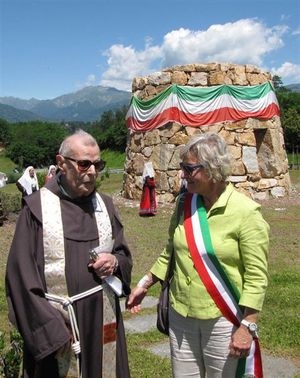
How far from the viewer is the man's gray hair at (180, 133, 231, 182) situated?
2555mm

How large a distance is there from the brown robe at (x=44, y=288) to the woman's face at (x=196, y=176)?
629 mm

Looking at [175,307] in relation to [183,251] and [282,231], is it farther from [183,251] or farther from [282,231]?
[282,231]

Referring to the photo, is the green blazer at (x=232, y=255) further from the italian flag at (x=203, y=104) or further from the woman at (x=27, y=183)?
the italian flag at (x=203, y=104)

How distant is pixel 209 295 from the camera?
8.46ft

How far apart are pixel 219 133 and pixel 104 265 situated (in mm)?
11567

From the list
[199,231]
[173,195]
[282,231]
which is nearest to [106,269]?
[199,231]

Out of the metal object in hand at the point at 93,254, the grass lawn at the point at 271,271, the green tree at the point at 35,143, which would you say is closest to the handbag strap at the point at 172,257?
the metal object in hand at the point at 93,254

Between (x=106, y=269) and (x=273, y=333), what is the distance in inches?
106

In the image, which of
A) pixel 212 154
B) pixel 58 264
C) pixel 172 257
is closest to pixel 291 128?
pixel 172 257

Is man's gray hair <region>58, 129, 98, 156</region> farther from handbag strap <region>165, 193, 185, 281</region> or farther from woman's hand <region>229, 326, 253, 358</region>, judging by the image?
woman's hand <region>229, 326, 253, 358</region>

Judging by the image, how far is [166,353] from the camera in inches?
176

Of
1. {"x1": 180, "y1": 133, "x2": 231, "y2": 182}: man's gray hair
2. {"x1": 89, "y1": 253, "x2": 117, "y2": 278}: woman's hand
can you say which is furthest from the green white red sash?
{"x1": 89, "y1": 253, "x2": 117, "y2": 278}: woman's hand

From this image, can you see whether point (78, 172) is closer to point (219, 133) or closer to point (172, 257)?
point (172, 257)

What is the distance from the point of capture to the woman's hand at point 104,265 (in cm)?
270
